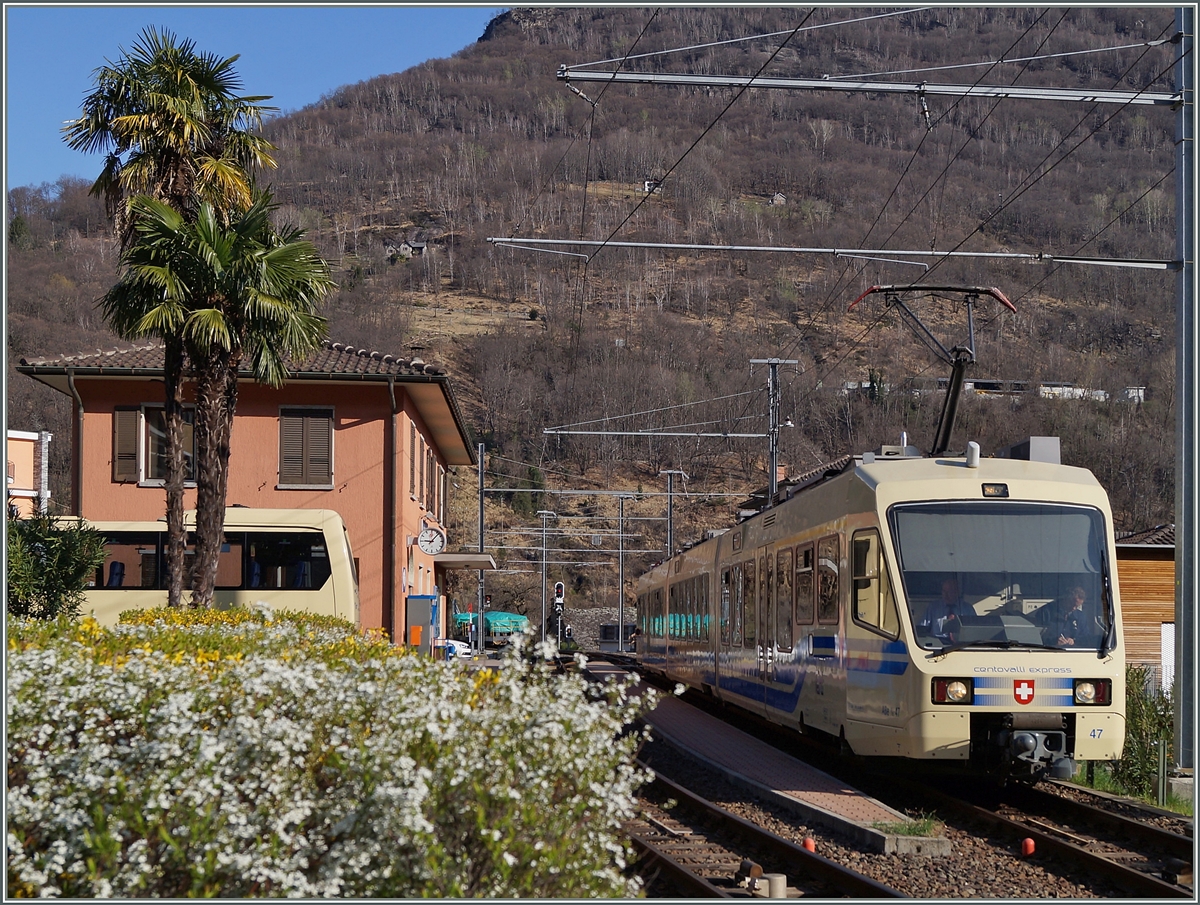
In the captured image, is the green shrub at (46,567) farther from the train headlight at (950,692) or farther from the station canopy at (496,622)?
the station canopy at (496,622)

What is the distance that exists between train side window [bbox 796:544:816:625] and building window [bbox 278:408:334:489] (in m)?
18.6

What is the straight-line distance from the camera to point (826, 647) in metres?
13.5

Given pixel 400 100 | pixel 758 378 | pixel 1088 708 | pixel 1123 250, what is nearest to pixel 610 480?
pixel 758 378

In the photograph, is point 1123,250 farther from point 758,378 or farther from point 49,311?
point 49,311

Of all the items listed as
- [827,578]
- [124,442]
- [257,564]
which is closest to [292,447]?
[124,442]

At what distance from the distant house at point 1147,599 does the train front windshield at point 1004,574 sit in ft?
52.6

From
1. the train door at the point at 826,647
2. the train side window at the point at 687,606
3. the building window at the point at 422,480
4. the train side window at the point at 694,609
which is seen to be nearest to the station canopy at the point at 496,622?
the building window at the point at 422,480

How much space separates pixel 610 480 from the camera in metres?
102

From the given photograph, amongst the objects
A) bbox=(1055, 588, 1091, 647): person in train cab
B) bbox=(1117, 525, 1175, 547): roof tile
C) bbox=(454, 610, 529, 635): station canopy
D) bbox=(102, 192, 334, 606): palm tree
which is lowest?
bbox=(454, 610, 529, 635): station canopy

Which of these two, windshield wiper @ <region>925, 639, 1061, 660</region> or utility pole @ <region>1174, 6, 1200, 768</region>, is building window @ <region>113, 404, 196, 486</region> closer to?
windshield wiper @ <region>925, 639, 1061, 660</region>

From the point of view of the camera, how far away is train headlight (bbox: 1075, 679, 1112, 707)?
1127 centimetres

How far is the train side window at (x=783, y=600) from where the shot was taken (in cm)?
1555

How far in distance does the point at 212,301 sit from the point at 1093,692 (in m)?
13.0

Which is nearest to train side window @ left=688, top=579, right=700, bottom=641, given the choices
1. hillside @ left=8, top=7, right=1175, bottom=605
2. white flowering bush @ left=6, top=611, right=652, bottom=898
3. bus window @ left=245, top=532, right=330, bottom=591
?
bus window @ left=245, top=532, right=330, bottom=591
